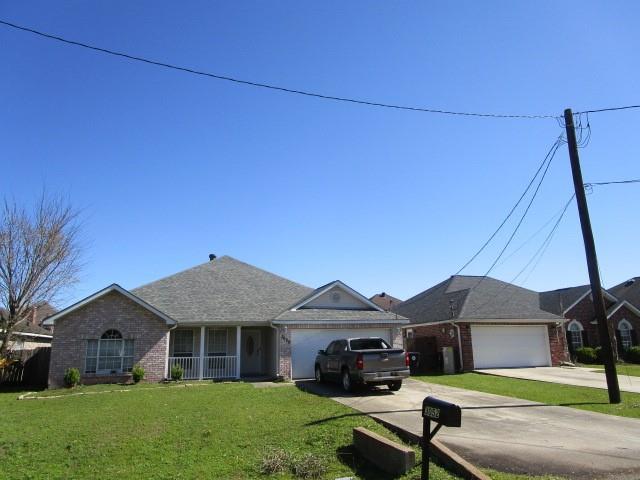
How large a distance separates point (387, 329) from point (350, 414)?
12623 mm

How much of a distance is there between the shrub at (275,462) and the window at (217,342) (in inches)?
666

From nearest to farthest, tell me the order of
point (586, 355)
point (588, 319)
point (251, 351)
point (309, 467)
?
point (309, 467), point (251, 351), point (586, 355), point (588, 319)

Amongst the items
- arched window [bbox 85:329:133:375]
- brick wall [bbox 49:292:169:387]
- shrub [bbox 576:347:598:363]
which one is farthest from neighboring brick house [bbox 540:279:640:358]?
arched window [bbox 85:329:133:375]

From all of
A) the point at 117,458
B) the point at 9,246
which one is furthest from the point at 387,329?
the point at 9,246

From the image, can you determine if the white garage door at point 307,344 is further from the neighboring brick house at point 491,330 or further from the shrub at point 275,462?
the shrub at point 275,462

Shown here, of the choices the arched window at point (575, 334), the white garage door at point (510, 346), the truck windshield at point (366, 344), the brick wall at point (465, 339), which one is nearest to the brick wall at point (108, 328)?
the truck windshield at point (366, 344)

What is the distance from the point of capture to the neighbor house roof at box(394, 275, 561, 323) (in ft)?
84.9

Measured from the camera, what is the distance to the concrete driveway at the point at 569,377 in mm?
17473

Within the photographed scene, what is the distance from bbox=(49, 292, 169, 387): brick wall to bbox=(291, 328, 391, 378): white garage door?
18.7 feet

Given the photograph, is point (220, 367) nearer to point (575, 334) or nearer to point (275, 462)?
point (275, 462)

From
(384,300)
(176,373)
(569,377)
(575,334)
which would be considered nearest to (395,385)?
(569,377)

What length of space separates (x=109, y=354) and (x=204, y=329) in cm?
418

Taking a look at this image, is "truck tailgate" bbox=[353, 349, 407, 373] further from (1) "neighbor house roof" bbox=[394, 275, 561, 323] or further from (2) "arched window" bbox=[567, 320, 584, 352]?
(2) "arched window" bbox=[567, 320, 584, 352]

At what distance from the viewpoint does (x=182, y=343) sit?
76.9 ft
